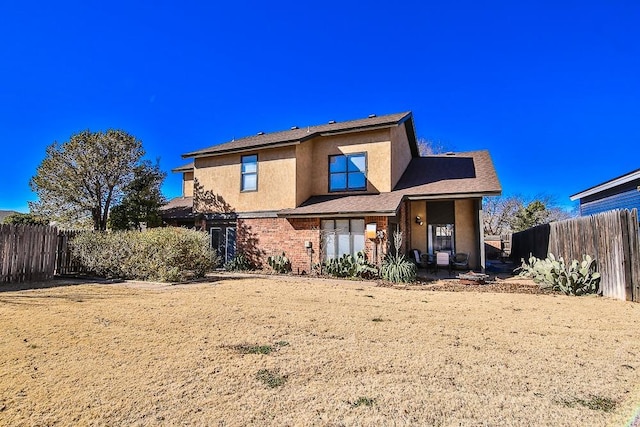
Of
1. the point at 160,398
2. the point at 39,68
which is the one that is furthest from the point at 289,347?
the point at 39,68

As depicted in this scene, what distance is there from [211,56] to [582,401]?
60.0 ft

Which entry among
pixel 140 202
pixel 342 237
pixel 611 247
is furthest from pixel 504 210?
pixel 140 202

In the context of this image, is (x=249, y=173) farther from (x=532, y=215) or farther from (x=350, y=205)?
(x=532, y=215)

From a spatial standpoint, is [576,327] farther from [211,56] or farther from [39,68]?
[39,68]

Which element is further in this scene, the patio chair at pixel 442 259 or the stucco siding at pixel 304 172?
the stucco siding at pixel 304 172

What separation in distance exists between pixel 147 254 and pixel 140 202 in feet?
24.6

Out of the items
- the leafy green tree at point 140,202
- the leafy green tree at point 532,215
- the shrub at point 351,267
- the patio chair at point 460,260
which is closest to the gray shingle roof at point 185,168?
the leafy green tree at point 140,202

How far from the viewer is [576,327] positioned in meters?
6.16

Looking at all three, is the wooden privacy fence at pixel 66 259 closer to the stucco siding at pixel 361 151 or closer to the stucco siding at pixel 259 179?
the stucco siding at pixel 259 179

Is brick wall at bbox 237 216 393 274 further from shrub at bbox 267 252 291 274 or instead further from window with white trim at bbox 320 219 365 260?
window with white trim at bbox 320 219 365 260

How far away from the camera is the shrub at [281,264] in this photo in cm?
1506

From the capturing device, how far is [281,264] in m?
15.1

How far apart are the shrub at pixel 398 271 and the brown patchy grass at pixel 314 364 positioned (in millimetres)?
4251

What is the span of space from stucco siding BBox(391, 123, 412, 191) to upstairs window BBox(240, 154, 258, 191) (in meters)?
6.11
